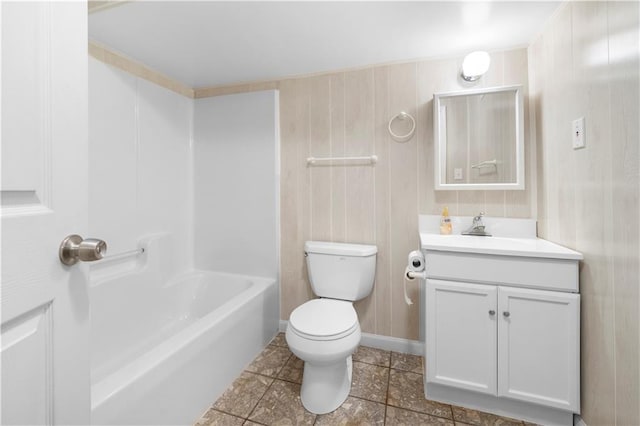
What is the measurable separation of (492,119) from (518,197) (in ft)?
1.66

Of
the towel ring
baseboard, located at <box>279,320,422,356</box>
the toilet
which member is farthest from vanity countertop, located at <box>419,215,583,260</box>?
baseboard, located at <box>279,320,422,356</box>

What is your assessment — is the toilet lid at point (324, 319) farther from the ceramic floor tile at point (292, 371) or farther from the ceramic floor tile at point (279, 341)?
the ceramic floor tile at point (279, 341)

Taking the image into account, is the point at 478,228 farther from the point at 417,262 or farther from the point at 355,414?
the point at 355,414

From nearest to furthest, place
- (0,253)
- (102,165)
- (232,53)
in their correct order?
(0,253) < (102,165) < (232,53)

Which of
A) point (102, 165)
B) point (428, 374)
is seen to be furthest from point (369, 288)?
point (102, 165)

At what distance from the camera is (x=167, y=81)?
2189 mm

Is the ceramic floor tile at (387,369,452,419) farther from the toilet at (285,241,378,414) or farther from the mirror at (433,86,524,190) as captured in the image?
the mirror at (433,86,524,190)

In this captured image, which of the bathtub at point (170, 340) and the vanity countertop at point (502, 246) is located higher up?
the vanity countertop at point (502, 246)

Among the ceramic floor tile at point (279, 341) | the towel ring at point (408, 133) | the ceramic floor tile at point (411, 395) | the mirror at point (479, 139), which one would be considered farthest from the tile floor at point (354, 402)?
the towel ring at point (408, 133)

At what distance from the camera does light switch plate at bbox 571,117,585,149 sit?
1.24 m

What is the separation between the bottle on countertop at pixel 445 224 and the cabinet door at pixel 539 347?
500 mm

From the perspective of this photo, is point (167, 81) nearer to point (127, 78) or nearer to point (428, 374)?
point (127, 78)

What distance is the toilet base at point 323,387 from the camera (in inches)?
57.5

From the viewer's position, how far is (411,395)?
1.57 meters
